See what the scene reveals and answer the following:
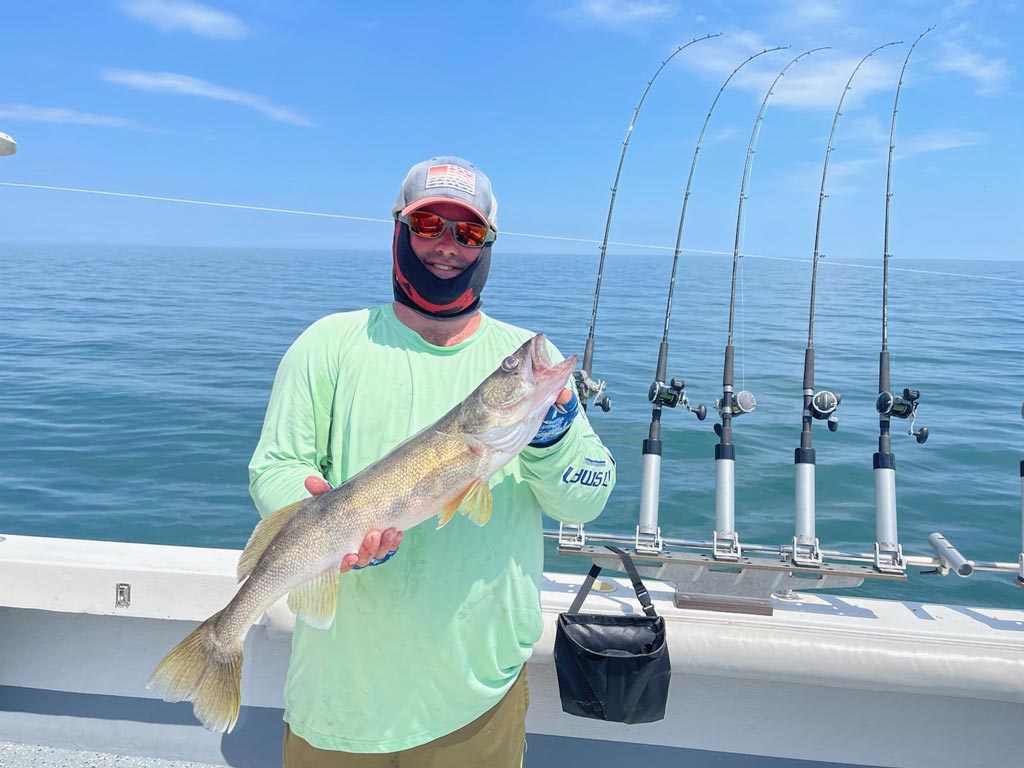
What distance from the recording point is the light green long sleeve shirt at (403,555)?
82.1 inches

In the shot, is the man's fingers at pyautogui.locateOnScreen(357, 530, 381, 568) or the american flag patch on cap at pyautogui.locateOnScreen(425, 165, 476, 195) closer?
the man's fingers at pyautogui.locateOnScreen(357, 530, 381, 568)

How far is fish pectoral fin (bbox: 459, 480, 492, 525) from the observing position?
2.01m

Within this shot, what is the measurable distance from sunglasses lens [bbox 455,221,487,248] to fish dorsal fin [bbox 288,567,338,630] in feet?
3.37

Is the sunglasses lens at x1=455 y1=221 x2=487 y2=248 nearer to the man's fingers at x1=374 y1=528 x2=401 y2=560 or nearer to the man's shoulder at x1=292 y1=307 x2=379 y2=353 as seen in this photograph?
the man's shoulder at x1=292 y1=307 x2=379 y2=353

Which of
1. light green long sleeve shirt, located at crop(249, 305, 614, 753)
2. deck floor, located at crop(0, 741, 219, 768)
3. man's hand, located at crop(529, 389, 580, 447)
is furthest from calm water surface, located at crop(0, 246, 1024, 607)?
deck floor, located at crop(0, 741, 219, 768)

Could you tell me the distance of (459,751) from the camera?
2191 millimetres

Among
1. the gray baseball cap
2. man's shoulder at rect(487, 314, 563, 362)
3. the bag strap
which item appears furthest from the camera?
the bag strap

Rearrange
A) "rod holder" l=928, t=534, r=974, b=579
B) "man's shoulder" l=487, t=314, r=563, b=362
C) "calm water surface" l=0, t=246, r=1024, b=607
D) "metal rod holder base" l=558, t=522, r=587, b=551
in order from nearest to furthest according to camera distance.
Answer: "man's shoulder" l=487, t=314, r=563, b=362, "rod holder" l=928, t=534, r=974, b=579, "metal rod holder base" l=558, t=522, r=587, b=551, "calm water surface" l=0, t=246, r=1024, b=607

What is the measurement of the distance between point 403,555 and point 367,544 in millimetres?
188

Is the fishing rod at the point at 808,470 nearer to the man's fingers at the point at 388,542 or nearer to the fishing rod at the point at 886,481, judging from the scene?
the fishing rod at the point at 886,481

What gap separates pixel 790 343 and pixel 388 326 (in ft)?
45.6

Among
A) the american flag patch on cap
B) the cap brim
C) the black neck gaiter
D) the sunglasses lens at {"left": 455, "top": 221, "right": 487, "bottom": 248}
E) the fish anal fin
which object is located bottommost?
the fish anal fin

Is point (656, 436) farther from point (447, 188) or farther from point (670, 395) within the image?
point (447, 188)

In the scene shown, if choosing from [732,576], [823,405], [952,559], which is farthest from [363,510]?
[823,405]
